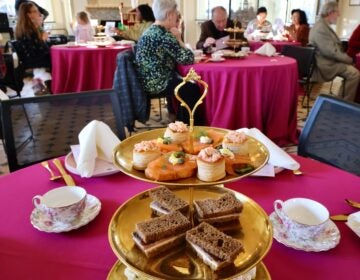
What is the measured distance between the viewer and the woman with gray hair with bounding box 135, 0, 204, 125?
2812 mm

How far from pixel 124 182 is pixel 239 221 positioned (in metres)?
0.43

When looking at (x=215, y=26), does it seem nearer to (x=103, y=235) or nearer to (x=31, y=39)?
(x=31, y=39)

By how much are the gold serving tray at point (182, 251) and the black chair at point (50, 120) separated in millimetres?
742

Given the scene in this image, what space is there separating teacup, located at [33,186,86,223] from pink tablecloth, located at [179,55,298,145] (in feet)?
7.07

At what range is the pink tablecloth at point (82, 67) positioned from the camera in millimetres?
4152

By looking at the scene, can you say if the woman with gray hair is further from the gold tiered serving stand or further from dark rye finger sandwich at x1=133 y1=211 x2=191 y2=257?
dark rye finger sandwich at x1=133 y1=211 x2=191 y2=257

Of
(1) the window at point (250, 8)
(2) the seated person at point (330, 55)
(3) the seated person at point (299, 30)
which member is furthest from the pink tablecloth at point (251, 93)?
(1) the window at point (250, 8)

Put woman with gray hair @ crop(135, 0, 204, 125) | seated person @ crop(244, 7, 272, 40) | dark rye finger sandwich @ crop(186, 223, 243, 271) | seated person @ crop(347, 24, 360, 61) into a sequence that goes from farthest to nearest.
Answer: seated person @ crop(244, 7, 272, 40), seated person @ crop(347, 24, 360, 61), woman with gray hair @ crop(135, 0, 204, 125), dark rye finger sandwich @ crop(186, 223, 243, 271)

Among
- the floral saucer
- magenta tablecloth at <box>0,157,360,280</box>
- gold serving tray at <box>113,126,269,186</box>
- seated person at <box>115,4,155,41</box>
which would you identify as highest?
seated person at <box>115,4,155,41</box>

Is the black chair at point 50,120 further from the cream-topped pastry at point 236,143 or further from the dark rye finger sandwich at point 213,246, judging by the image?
the dark rye finger sandwich at point 213,246

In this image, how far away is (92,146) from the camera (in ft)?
3.36

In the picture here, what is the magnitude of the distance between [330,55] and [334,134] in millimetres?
3299

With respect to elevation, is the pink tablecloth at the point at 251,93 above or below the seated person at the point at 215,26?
below

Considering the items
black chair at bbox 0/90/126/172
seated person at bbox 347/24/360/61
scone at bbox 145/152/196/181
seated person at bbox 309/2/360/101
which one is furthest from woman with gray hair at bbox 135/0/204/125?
seated person at bbox 347/24/360/61
